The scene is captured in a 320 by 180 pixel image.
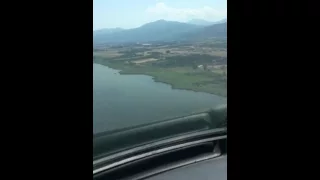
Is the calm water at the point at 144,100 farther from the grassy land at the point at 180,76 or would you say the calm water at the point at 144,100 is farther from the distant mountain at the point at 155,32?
the distant mountain at the point at 155,32

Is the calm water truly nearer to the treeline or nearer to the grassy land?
the grassy land

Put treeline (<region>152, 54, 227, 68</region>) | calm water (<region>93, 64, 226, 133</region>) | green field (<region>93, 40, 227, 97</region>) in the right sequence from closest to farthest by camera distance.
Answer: calm water (<region>93, 64, 226, 133</region>)
green field (<region>93, 40, 227, 97</region>)
treeline (<region>152, 54, 227, 68</region>)

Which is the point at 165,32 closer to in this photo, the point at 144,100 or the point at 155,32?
the point at 155,32

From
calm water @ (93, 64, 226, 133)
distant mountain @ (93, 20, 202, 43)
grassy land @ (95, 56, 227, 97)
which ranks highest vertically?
distant mountain @ (93, 20, 202, 43)

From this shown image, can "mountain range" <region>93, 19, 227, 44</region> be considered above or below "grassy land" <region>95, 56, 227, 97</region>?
above

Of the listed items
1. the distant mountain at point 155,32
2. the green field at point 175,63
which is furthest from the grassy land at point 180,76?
the distant mountain at point 155,32

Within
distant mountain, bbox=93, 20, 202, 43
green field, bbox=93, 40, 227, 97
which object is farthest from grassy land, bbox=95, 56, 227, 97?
distant mountain, bbox=93, 20, 202, 43
